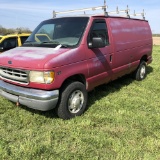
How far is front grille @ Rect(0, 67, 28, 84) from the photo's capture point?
4537 mm

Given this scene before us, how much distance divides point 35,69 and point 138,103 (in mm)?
2762

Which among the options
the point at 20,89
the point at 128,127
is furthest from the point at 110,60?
the point at 20,89

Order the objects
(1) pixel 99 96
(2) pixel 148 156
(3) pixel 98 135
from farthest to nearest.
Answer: (1) pixel 99 96 → (3) pixel 98 135 → (2) pixel 148 156

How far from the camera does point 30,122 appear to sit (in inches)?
187

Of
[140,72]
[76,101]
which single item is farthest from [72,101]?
[140,72]

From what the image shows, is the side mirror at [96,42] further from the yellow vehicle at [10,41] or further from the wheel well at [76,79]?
the yellow vehicle at [10,41]

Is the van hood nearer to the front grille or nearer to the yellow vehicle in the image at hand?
the front grille

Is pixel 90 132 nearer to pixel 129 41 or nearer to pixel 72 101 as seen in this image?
pixel 72 101

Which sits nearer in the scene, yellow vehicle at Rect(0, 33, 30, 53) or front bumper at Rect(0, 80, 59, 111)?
front bumper at Rect(0, 80, 59, 111)

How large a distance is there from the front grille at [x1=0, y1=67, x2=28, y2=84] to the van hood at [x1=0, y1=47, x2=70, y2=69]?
0.36 feet

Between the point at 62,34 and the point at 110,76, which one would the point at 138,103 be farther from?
the point at 62,34

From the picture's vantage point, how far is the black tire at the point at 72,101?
184 inches


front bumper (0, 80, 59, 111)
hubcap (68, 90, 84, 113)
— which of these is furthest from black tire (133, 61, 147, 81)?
front bumper (0, 80, 59, 111)

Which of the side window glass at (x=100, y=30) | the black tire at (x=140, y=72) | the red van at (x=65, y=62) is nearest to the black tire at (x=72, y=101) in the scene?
the red van at (x=65, y=62)
